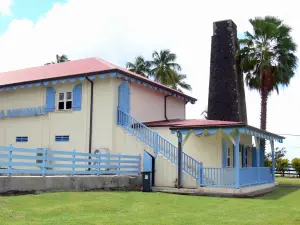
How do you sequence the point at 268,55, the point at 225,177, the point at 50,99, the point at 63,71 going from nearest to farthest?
the point at 225,177
the point at 50,99
the point at 63,71
the point at 268,55

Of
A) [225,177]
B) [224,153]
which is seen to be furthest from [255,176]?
[225,177]

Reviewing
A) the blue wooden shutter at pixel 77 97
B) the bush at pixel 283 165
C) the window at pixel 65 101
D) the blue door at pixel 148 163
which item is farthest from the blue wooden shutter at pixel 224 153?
the bush at pixel 283 165

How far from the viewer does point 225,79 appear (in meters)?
28.4

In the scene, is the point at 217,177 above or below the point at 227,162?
below

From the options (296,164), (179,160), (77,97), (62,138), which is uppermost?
(77,97)

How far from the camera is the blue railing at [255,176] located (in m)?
17.3

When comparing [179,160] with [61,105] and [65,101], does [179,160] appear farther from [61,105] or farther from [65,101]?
[61,105]

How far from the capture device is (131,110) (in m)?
21.6

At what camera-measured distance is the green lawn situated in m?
9.21

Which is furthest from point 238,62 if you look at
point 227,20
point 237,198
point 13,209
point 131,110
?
point 13,209

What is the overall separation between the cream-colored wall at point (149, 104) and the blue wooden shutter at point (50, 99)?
4.36 meters

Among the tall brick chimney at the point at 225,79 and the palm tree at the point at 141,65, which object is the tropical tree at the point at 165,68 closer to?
the palm tree at the point at 141,65

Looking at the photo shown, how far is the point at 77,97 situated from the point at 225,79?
36.9 feet

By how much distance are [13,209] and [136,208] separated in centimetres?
327
